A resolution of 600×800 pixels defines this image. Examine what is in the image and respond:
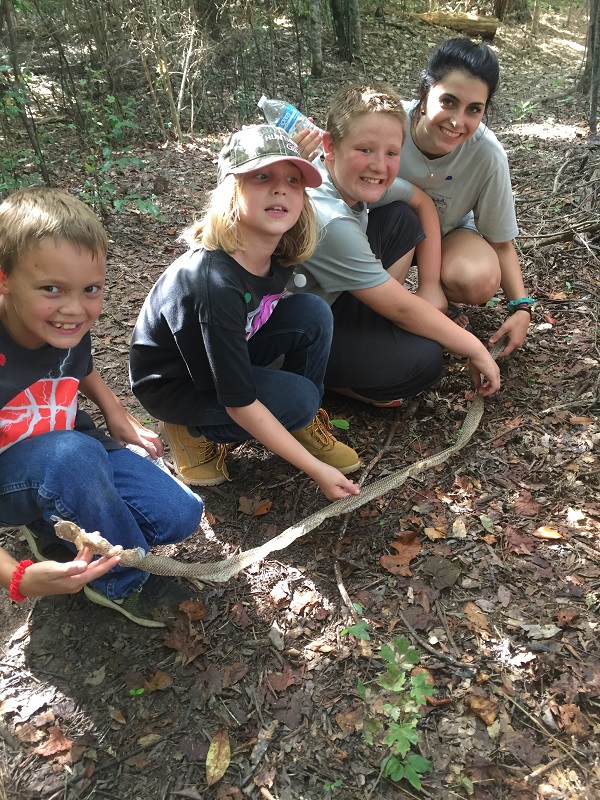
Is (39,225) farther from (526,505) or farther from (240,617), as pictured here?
(526,505)

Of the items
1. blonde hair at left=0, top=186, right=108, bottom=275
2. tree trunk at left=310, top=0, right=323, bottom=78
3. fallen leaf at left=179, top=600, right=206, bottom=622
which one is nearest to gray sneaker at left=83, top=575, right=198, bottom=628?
fallen leaf at left=179, top=600, right=206, bottom=622

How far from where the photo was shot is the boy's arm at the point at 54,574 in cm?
129

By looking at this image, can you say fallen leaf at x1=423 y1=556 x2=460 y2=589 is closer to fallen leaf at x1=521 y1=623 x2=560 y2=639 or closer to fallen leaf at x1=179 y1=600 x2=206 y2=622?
fallen leaf at x1=521 y1=623 x2=560 y2=639

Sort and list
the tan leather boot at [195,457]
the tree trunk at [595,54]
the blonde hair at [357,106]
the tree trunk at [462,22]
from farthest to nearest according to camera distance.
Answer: the tree trunk at [462,22] < the tree trunk at [595,54] < the tan leather boot at [195,457] < the blonde hair at [357,106]

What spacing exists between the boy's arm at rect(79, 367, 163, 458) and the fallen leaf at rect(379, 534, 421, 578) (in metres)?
0.92

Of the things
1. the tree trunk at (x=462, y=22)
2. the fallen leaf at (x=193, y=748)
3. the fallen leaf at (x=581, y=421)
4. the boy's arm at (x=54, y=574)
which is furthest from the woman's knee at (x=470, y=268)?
the tree trunk at (x=462, y=22)

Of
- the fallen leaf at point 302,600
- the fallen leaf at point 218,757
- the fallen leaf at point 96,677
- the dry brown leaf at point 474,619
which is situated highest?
the dry brown leaf at point 474,619

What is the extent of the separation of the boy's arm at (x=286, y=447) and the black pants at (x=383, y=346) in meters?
0.70

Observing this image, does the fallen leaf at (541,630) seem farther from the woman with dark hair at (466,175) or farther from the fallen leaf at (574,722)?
the woman with dark hair at (466,175)

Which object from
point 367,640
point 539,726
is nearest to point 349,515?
point 367,640

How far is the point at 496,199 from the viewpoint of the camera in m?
2.61

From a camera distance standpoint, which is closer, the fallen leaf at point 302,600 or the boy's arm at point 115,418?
the fallen leaf at point 302,600

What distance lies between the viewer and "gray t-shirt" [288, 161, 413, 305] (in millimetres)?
2152

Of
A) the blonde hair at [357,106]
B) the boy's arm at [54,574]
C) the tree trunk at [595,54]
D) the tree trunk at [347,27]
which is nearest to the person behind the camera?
the boy's arm at [54,574]
